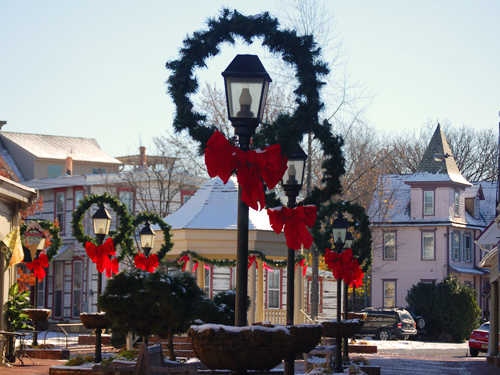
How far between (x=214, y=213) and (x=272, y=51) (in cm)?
966

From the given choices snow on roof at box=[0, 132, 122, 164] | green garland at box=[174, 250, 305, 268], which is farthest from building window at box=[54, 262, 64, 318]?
green garland at box=[174, 250, 305, 268]

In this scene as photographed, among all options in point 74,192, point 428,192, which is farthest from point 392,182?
point 74,192

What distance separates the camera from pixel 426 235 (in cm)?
4562

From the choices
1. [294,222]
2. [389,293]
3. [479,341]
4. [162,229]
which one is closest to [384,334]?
[479,341]

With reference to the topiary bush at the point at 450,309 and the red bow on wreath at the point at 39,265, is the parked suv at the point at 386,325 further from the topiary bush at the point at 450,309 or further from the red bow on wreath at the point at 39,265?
the red bow on wreath at the point at 39,265

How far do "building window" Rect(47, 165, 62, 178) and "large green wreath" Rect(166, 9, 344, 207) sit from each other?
3669cm

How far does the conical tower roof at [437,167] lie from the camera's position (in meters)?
44.9

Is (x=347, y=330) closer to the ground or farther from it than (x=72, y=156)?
closer to the ground

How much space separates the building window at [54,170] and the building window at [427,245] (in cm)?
2360

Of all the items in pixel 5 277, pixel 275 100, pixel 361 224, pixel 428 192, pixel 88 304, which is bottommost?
pixel 88 304

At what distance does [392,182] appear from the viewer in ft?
155

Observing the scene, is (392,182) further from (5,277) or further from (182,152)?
(5,277)

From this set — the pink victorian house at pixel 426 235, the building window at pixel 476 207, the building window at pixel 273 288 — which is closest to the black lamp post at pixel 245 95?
the building window at pixel 273 288

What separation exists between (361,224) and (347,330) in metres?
5.69
